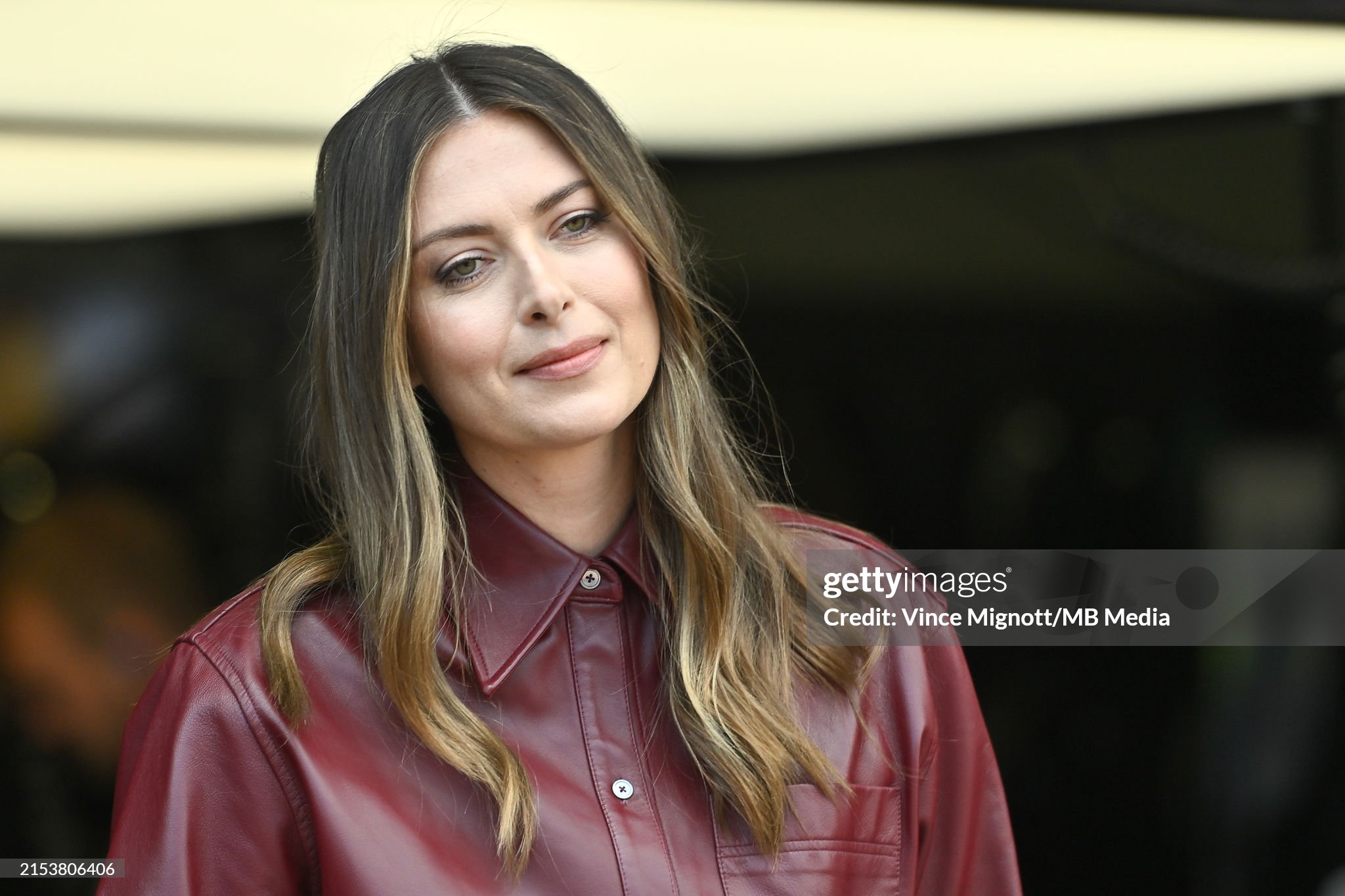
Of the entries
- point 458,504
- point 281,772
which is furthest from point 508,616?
point 281,772

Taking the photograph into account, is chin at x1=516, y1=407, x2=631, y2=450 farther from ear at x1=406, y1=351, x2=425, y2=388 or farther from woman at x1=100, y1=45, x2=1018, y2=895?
ear at x1=406, y1=351, x2=425, y2=388

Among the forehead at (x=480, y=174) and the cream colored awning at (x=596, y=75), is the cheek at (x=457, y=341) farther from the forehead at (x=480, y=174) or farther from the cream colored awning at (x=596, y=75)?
the cream colored awning at (x=596, y=75)

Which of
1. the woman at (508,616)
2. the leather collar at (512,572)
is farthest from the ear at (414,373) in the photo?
the leather collar at (512,572)

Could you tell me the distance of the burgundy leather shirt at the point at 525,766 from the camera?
133 centimetres

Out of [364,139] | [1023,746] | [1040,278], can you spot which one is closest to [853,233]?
[1040,278]

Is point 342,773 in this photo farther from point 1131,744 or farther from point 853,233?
point 1131,744

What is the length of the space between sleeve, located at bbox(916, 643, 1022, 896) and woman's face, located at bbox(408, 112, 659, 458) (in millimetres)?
577

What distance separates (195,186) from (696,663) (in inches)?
52.6

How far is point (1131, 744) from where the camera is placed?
2.55m

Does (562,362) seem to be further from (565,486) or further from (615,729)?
(615,729)

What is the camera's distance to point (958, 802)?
64.8 inches

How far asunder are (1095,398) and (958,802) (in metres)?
1.12

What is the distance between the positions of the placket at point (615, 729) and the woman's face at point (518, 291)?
194mm

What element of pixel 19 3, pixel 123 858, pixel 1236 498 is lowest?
pixel 123 858
